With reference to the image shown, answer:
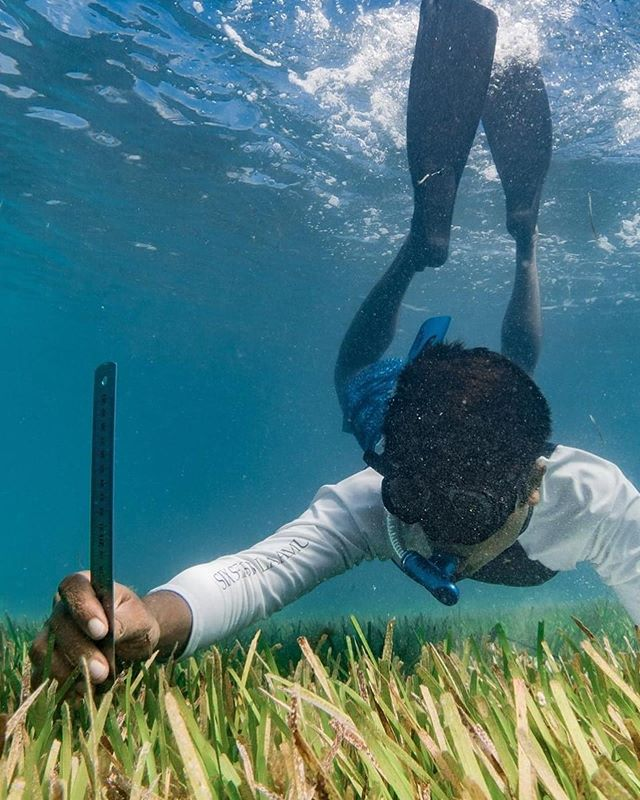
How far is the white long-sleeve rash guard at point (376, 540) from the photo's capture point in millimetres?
3141

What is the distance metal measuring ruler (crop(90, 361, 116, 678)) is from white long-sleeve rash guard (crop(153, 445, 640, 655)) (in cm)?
96

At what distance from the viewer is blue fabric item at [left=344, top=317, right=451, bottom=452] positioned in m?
4.69

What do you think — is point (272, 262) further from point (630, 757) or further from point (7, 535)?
point (7, 535)

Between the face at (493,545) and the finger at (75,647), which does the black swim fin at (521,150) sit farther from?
the finger at (75,647)

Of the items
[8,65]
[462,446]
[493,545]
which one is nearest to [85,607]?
[462,446]

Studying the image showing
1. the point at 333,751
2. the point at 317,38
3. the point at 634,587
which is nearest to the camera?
the point at 333,751

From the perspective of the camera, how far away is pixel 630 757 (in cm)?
117

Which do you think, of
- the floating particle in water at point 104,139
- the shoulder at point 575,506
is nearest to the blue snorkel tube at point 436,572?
the shoulder at point 575,506

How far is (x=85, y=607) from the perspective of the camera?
6.53ft

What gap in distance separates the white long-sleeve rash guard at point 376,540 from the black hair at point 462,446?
0.38m

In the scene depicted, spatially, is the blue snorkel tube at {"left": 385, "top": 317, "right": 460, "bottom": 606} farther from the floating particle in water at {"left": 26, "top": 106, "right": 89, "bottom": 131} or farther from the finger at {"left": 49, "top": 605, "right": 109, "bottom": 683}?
the floating particle in water at {"left": 26, "top": 106, "right": 89, "bottom": 131}

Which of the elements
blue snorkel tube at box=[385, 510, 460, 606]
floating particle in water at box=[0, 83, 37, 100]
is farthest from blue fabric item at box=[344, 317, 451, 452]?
floating particle in water at box=[0, 83, 37, 100]

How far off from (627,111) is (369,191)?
7695 mm

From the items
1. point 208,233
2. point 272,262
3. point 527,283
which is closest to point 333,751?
point 527,283
